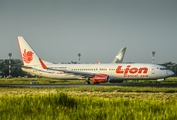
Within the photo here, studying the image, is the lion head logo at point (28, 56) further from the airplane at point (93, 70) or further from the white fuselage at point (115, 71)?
the white fuselage at point (115, 71)

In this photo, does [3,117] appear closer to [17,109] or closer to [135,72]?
[17,109]

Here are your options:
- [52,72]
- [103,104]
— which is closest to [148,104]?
[103,104]

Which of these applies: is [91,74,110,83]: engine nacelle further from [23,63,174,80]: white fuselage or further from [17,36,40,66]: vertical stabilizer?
[17,36,40,66]: vertical stabilizer

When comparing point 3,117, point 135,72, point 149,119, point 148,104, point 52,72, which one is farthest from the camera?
point 52,72

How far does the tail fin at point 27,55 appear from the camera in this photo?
8119 cm

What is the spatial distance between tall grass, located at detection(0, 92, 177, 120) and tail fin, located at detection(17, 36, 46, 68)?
185 ft

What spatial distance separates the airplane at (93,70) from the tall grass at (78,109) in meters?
47.9

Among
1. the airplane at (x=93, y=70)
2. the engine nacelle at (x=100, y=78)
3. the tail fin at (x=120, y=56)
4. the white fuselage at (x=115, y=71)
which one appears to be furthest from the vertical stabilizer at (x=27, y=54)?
the tail fin at (x=120, y=56)

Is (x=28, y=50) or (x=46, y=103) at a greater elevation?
(x=28, y=50)

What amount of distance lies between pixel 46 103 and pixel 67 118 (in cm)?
653

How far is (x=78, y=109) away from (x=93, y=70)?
5492 cm

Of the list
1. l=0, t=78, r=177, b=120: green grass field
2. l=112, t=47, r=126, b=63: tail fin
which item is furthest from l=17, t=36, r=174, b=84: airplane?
l=112, t=47, r=126, b=63: tail fin

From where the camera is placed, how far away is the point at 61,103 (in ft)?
75.9

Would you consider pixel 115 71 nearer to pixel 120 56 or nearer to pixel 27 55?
pixel 27 55
